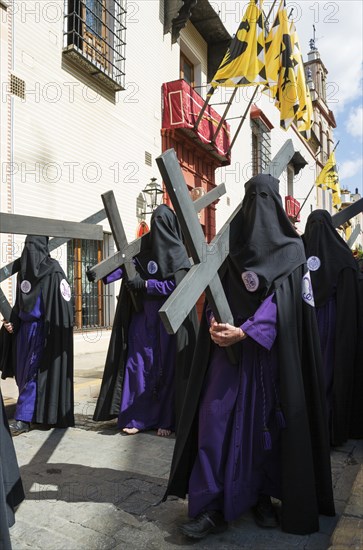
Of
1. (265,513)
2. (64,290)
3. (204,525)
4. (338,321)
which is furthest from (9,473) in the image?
(338,321)

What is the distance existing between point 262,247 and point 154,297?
78.1 inches

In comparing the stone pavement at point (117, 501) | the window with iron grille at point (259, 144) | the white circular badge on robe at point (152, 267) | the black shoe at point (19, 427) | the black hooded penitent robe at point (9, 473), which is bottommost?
the stone pavement at point (117, 501)

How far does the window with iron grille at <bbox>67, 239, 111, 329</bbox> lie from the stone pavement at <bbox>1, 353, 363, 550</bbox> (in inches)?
178

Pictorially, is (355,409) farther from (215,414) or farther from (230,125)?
(230,125)

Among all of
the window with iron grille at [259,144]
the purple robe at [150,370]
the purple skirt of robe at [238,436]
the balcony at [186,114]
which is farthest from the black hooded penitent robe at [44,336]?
the window with iron grille at [259,144]

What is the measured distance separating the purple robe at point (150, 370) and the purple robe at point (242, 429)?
1.78 m

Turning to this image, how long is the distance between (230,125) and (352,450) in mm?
13628

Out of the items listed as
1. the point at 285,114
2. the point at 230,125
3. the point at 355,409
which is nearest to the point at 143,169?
the point at 285,114

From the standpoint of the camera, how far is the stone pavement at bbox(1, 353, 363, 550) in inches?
92.4

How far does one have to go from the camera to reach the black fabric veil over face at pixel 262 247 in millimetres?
2529

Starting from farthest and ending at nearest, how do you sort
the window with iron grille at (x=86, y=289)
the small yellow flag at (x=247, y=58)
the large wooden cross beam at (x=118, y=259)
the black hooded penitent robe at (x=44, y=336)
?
the small yellow flag at (x=247, y=58)
the window with iron grille at (x=86, y=289)
the black hooded penitent robe at (x=44, y=336)
the large wooden cross beam at (x=118, y=259)

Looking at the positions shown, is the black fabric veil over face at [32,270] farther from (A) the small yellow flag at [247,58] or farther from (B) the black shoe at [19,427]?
(A) the small yellow flag at [247,58]

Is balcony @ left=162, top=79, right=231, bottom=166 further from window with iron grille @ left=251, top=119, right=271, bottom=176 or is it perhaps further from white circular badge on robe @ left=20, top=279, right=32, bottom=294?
white circular badge on robe @ left=20, top=279, right=32, bottom=294

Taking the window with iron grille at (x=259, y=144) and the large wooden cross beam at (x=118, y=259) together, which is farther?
the window with iron grille at (x=259, y=144)
